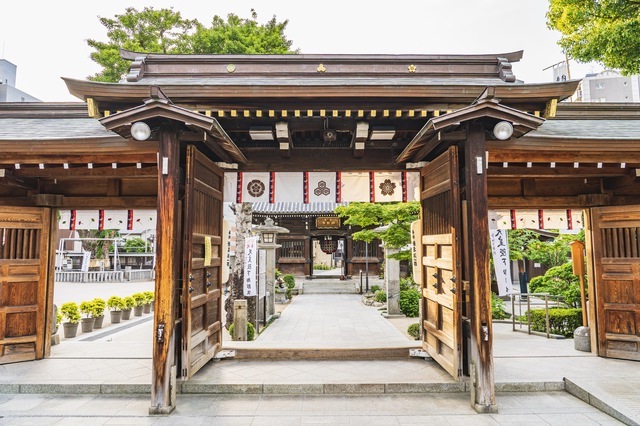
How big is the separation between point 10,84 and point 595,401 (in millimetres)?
43864

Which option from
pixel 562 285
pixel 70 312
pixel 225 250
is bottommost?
pixel 70 312

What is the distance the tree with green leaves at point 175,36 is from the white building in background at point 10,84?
18.1 metres

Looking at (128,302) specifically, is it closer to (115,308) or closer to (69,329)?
(115,308)

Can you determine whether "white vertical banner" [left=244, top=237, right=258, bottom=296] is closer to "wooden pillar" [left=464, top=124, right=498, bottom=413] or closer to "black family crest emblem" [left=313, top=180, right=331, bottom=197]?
"black family crest emblem" [left=313, top=180, right=331, bottom=197]

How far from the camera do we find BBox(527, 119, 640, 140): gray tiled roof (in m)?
6.21

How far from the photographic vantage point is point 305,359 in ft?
22.5

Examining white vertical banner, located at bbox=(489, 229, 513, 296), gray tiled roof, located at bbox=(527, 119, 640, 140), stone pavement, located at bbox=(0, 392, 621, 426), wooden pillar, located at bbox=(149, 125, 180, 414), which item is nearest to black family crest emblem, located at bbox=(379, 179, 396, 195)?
gray tiled roof, located at bbox=(527, 119, 640, 140)

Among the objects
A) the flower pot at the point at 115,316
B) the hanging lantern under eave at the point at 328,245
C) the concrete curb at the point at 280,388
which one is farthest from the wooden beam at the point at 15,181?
the hanging lantern under eave at the point at 328,245

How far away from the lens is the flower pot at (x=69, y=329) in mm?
10297

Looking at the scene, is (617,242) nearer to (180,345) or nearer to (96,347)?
(180,345)

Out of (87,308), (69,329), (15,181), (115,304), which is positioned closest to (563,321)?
(15,181)

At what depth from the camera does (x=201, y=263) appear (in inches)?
236

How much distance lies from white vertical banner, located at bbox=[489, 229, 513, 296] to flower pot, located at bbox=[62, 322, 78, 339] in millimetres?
11586

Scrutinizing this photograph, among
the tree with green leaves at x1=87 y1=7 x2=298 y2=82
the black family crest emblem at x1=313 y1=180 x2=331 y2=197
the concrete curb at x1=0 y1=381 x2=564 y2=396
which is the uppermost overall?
the tree with green leaves at x1=87 y1=7 x2=298 y2=82
